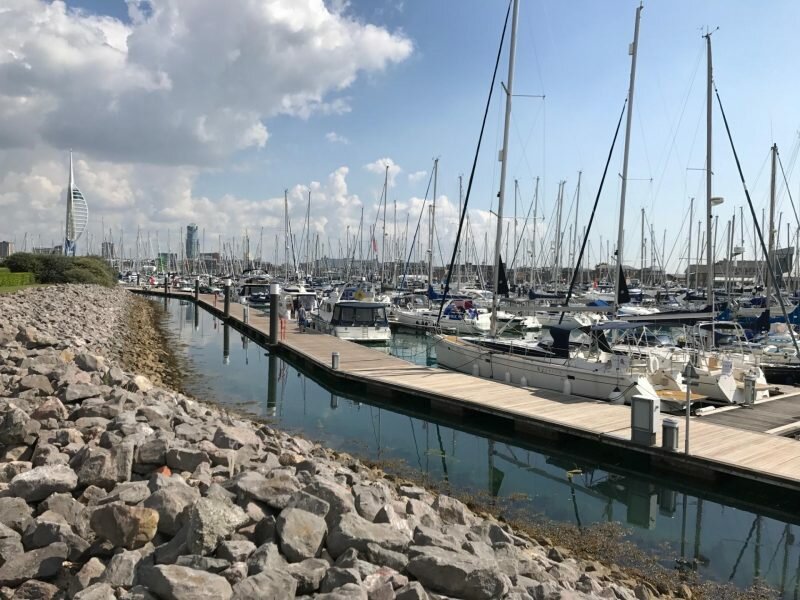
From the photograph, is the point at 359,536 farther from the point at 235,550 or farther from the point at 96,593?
the point at 96,593

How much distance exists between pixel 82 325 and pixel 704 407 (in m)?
26.4

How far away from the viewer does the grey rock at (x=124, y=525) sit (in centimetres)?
564

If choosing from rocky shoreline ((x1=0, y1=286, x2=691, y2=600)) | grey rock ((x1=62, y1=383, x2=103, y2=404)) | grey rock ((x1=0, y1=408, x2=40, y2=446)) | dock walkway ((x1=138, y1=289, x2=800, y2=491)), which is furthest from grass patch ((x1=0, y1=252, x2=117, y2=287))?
rocky shoreline ((x1=0, y1=286, x2=691, y2=600))

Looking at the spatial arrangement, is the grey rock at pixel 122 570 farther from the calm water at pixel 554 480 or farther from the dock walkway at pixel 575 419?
the dock walkway at pixel 575 419

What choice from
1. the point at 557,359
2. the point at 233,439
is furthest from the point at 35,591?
the point at 557,359

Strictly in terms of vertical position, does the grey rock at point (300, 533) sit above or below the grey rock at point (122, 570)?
above

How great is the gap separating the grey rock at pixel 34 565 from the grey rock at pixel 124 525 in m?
0.35

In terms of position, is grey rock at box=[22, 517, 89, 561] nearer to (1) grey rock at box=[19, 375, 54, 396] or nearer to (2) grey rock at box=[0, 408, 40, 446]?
(2) grey rock at box=[0, 408, 40, 446]

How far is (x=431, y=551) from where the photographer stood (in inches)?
222

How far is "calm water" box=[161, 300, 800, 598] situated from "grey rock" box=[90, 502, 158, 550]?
7599mm

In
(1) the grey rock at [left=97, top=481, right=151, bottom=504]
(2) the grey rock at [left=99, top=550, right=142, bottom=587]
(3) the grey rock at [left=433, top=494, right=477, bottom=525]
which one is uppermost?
(1) the grey rock at [left=97, top=481, right=151, bottom=504]

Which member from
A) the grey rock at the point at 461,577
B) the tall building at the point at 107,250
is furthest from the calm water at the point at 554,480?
the tall building at the point at 107,250

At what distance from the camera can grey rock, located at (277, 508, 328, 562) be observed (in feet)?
18.0

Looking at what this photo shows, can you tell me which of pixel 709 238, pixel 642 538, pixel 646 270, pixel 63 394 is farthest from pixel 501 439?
pixel 646 270
